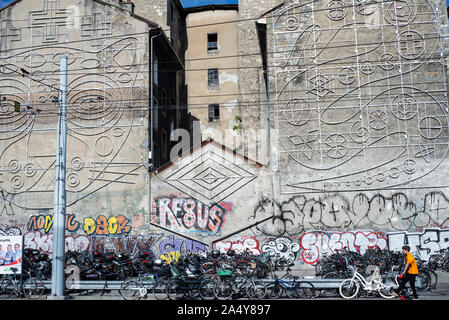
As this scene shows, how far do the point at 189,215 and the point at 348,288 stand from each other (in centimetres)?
1009

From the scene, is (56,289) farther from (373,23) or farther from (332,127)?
(373,23)

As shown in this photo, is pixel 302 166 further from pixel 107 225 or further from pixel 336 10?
pixel 107 225

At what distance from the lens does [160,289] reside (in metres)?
14.4

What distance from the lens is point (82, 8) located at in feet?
81.3

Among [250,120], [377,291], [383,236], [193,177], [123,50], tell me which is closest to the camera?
[377,291]

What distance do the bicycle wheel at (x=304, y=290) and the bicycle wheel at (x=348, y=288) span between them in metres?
0.87

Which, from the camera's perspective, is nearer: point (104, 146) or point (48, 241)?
point (48, 241)

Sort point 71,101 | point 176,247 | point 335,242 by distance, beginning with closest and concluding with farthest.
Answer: point 335,242 → point 176,247 → point 71,101

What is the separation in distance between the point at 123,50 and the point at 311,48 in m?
10.1

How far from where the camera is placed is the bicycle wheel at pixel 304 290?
45.7 feet

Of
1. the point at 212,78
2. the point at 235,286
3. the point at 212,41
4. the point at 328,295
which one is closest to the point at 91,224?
the point at 235,286

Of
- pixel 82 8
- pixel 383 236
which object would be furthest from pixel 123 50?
pixel 383 236

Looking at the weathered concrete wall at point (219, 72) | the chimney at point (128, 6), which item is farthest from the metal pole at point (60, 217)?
the weathered concrete wall at point (219, 72)

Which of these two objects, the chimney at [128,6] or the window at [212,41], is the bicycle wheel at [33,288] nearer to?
the chimney at [128,6]
